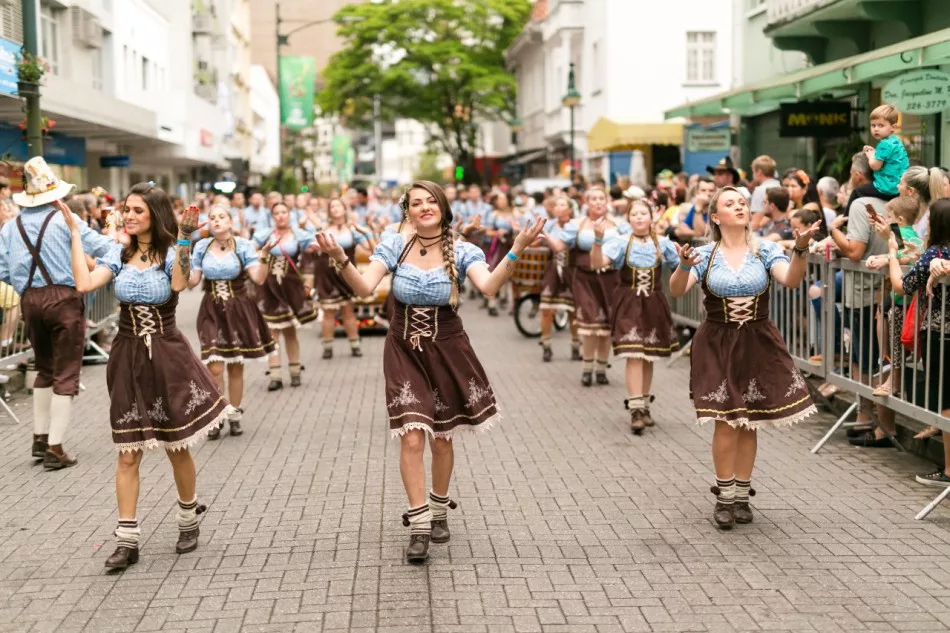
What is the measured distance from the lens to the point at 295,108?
130 feet

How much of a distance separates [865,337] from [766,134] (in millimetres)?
15422

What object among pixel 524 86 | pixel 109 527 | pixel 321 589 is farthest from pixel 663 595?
pixel 524 86

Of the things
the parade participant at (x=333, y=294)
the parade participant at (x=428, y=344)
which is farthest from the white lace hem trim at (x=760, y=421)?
the parade participant at (x=333, y=294)

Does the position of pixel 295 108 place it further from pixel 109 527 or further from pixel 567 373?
pixel 109 527

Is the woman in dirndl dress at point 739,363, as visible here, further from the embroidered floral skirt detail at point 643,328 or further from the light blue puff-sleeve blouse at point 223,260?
the light blue puff-sleeve blouse at point 223,260

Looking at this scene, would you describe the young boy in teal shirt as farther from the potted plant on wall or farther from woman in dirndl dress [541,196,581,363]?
the potted plant on wall

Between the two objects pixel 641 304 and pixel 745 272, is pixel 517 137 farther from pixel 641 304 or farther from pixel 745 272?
pixel 745 272

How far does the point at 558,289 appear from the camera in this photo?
15898mm

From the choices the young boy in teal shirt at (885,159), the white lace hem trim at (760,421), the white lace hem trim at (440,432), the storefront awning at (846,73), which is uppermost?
the storefront awning at (846,73)

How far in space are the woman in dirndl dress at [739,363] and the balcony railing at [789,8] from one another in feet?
37.2

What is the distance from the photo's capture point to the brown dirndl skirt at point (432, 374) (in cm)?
664

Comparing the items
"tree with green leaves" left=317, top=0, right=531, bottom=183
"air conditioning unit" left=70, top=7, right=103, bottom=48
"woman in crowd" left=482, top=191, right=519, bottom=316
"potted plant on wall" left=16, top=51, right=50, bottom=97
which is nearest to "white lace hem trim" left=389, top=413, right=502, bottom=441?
"potted plant on wall" left=16, top=51, right=50, bottom=97

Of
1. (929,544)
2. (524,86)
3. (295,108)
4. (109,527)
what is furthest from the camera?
(524,86)

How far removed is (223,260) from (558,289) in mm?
6041
